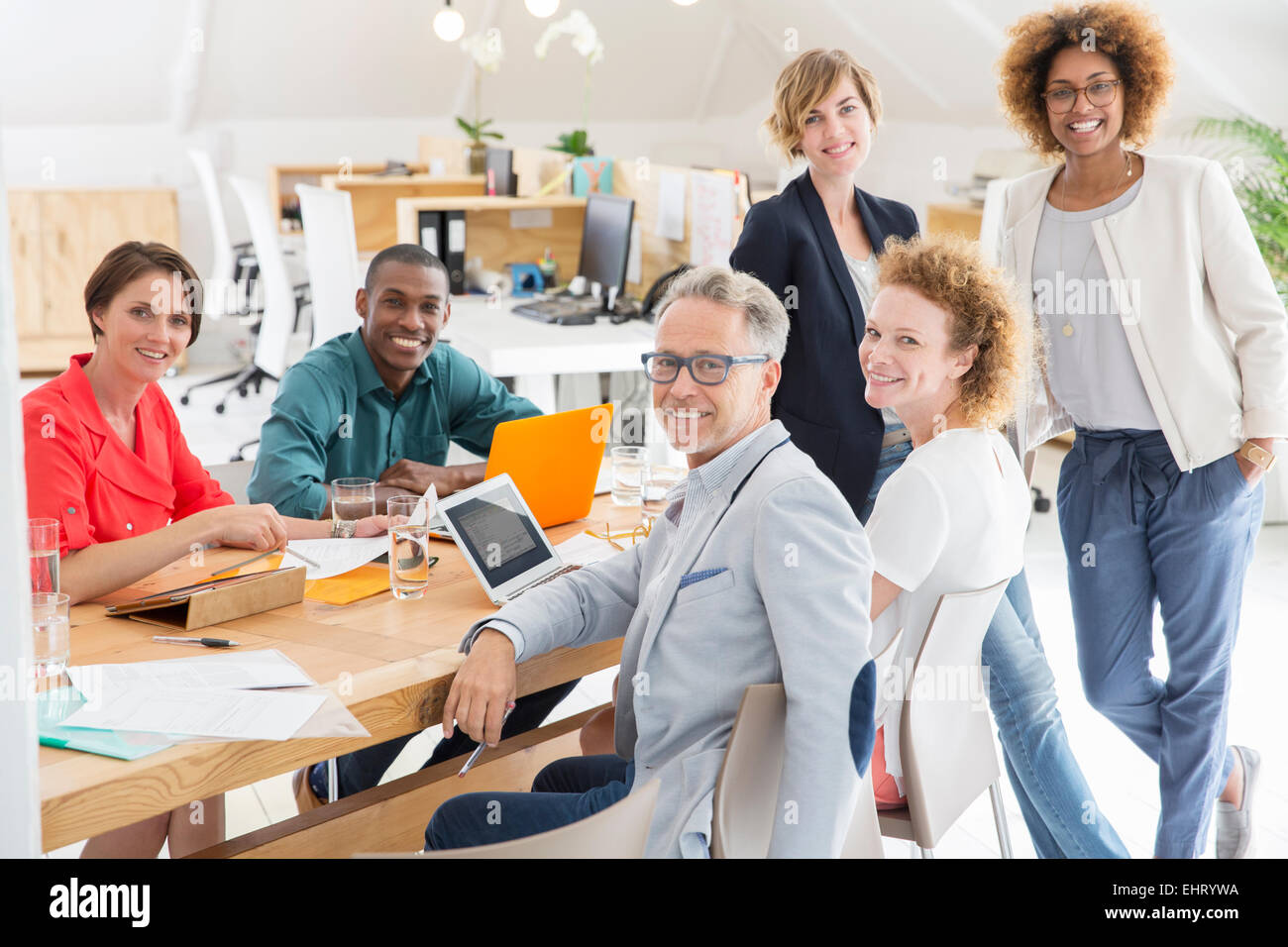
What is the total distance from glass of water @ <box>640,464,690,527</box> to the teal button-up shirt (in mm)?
523

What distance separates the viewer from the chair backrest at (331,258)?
4.34 metres

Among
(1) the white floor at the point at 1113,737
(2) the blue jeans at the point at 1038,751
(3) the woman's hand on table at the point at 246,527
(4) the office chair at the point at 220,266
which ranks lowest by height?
(1) the white floor at the point at 1113,737

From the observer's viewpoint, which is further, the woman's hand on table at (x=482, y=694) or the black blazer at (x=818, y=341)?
the black blazer at (x=818, y=341)

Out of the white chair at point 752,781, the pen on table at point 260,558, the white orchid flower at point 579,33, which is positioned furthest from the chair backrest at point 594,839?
the white orchid flower at point 579,33

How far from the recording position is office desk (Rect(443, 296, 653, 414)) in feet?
12.6

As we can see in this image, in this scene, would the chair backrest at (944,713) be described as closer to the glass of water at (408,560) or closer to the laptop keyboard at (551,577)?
the laptop keyboard at (551,577)

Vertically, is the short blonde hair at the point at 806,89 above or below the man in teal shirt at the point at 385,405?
above

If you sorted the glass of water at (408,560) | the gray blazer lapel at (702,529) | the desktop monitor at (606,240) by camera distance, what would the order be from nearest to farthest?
1. the gray blazer lapel at (702,529)
2. the glass of water at (408,560)
3. the desktop monitor at (606,240)

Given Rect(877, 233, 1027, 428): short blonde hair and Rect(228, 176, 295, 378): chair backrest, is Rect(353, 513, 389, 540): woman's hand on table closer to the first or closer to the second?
Rect(877, 233, 1027, 428): short blonde hair

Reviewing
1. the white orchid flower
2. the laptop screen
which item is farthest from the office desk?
the laptop screen

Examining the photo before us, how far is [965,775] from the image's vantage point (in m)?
1.77

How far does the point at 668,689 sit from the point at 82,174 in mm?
6758
